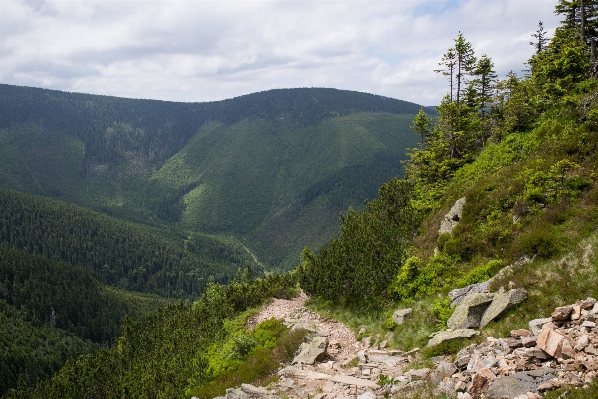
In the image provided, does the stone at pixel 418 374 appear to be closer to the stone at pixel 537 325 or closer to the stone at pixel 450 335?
the stone at pixel 450 335

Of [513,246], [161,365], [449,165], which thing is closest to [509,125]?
[449,165]

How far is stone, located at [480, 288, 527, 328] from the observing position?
49.2 feet

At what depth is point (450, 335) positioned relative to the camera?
15.8 metres

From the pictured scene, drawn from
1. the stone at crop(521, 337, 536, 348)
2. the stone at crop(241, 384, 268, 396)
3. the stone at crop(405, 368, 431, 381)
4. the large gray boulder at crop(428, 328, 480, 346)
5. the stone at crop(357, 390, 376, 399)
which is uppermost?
the stone at crop(521, 337, 536, 348)

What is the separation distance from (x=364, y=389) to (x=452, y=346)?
159 inches

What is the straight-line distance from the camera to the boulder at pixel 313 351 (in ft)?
64.3

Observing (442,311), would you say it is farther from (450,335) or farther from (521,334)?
(521,334)

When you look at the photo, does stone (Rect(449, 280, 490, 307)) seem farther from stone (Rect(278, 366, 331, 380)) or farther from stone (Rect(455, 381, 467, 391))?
stone (Rect(278, 366, 331, 380))

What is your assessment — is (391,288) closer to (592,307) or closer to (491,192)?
(491,192)

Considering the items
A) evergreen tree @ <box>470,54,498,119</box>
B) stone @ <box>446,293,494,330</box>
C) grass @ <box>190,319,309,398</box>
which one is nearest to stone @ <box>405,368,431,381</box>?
stone @ <box>446,293,494,330</box>

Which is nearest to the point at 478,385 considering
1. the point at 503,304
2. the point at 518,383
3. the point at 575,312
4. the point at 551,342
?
the point at 518,383

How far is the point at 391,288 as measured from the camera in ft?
81.4

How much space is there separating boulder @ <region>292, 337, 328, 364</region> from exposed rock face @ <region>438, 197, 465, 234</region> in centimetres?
1149

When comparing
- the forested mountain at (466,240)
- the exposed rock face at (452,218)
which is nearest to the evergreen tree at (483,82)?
the forested mountain at (466,240)
